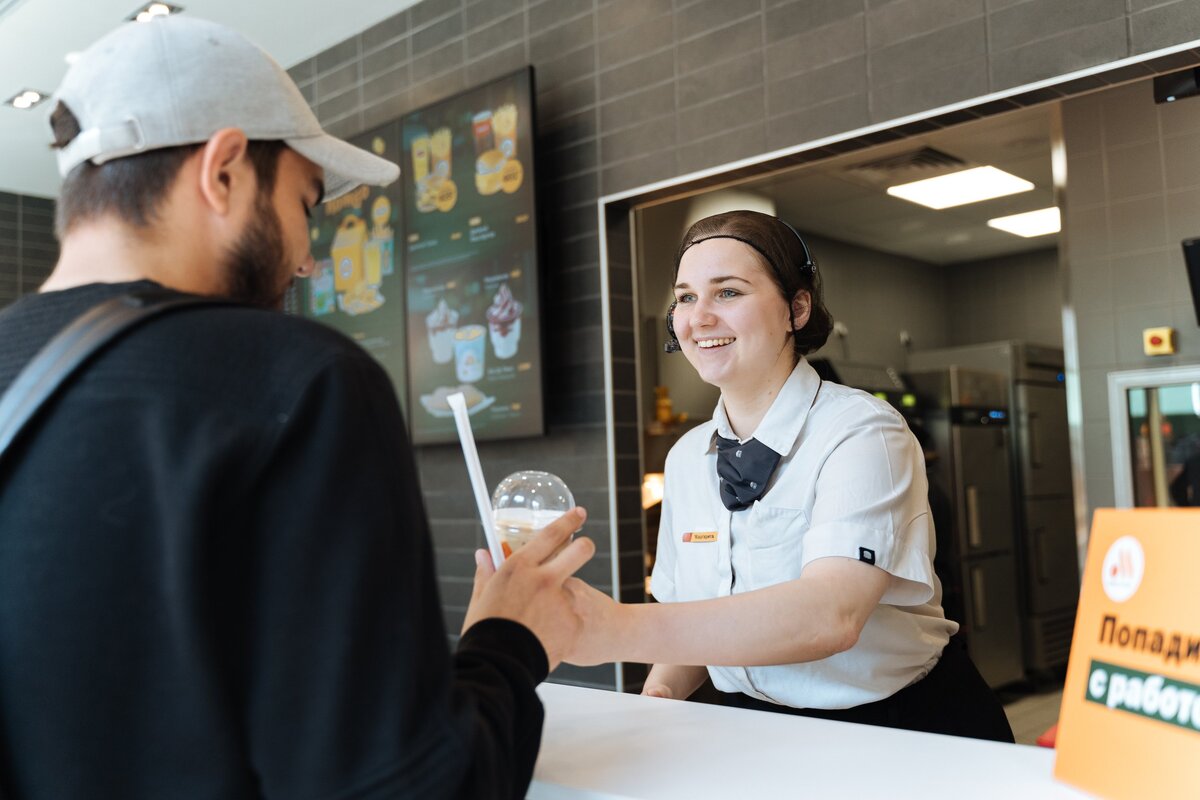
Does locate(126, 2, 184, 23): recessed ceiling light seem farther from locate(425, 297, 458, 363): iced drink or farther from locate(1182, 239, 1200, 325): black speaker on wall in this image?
locate(1182, 239, 1200, 325): black speaker on wall

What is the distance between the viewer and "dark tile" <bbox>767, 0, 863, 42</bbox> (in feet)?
10.5

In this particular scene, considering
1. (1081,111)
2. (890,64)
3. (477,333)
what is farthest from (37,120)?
(1081,111)

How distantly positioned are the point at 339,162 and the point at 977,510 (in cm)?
511

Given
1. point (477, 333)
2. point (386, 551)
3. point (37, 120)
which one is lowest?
point (386, 551)

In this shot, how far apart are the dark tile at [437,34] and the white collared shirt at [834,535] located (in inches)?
127

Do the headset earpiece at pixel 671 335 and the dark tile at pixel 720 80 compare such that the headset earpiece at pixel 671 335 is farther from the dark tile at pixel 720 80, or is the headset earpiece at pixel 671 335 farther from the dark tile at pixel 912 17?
the dark tile at pixel 720 80

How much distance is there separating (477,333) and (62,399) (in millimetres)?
3587

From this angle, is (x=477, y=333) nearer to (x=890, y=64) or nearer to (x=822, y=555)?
(x=890, y=64)

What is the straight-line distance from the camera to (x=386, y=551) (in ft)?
2.23

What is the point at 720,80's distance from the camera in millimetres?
3555

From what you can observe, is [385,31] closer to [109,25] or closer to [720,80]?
[109,25]

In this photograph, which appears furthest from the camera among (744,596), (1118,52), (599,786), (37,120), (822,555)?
(37,120)

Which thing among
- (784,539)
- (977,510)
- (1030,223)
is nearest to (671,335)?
(784,539)

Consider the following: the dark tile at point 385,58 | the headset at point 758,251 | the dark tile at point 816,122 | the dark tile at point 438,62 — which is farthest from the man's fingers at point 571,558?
the dark tile at point 385,58
